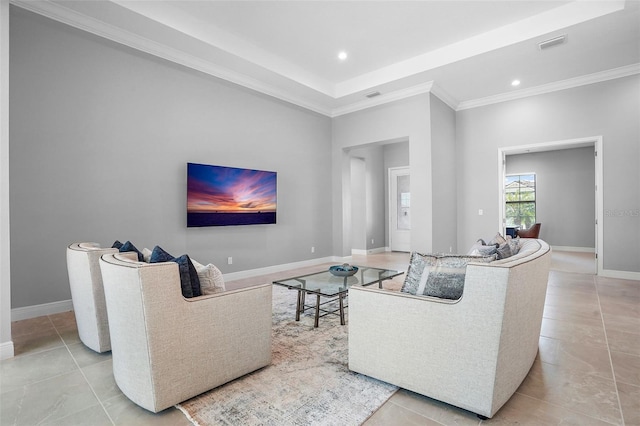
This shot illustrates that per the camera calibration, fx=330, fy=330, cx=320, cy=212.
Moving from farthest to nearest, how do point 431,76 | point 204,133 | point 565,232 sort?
point 565,232
point 431,76
point 204,133

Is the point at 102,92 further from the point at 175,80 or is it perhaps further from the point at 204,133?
the point at 204,133

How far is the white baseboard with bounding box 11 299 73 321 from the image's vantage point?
3.38 metres

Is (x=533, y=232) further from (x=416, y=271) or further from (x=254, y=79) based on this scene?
(x=416, y=271)

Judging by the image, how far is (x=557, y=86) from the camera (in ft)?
18.6

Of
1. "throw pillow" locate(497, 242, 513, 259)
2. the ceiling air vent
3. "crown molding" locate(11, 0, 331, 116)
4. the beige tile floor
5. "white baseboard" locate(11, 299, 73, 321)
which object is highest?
the ceiling air vent

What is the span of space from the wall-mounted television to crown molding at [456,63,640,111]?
422 centimetres

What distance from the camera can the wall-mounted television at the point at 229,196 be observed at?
15.4ft

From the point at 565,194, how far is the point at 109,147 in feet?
33.8

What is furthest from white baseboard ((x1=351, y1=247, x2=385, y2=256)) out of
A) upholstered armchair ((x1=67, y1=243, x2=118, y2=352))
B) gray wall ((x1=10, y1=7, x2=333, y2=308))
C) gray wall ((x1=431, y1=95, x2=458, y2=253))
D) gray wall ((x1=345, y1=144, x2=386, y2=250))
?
upholstered armchair ((x1=67, y1=243, x2=118, y2=352))

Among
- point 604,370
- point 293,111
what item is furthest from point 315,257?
point 604,370

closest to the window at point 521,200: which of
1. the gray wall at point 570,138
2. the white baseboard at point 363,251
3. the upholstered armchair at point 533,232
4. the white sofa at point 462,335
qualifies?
the upholstered armchair at point 533,232

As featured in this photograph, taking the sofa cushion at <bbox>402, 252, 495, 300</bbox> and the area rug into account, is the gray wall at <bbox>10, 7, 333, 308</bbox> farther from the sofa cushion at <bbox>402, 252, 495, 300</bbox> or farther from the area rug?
the sofa cushion at <bbox>402, 252, 495, 300</bbox>

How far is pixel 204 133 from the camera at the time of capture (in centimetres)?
490

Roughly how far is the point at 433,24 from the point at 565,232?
7.44 meters
